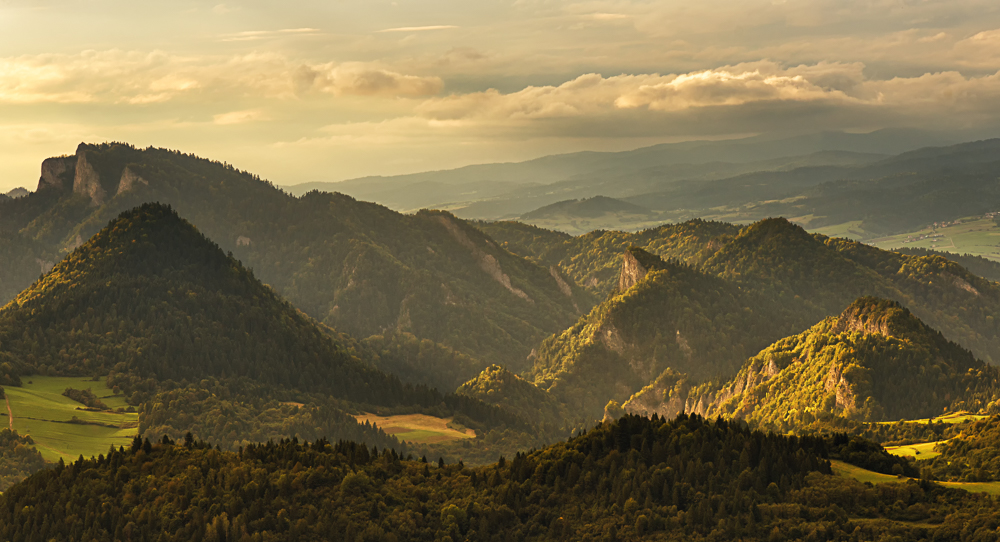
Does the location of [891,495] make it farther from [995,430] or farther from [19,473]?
[19,473]

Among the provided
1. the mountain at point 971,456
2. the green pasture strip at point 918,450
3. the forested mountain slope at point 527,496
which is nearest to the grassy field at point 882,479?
the forested mountain slope at point 527,496

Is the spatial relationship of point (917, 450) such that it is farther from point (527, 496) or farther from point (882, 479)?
point (527, 496)

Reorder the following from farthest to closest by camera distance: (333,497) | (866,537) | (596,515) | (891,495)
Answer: (333,497)
(596,515)
(891,495)
(866,537)

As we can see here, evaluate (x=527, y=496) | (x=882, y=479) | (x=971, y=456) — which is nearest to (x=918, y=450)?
(x=971, y=456)

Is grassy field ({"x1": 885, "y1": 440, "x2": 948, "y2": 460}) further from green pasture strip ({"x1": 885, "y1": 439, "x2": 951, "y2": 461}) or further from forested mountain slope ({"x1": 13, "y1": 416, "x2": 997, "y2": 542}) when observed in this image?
forested mountain slope ({"x1": 13, "y1": 416, "x2": 997, "y2": 542})

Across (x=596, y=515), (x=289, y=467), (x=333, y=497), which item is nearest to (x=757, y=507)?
(x=596, y=515)

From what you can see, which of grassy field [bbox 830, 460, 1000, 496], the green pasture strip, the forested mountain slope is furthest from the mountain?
the forested mountain slope

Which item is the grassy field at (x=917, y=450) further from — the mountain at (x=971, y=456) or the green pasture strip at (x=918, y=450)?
the mountain at (x=971, y=456)
